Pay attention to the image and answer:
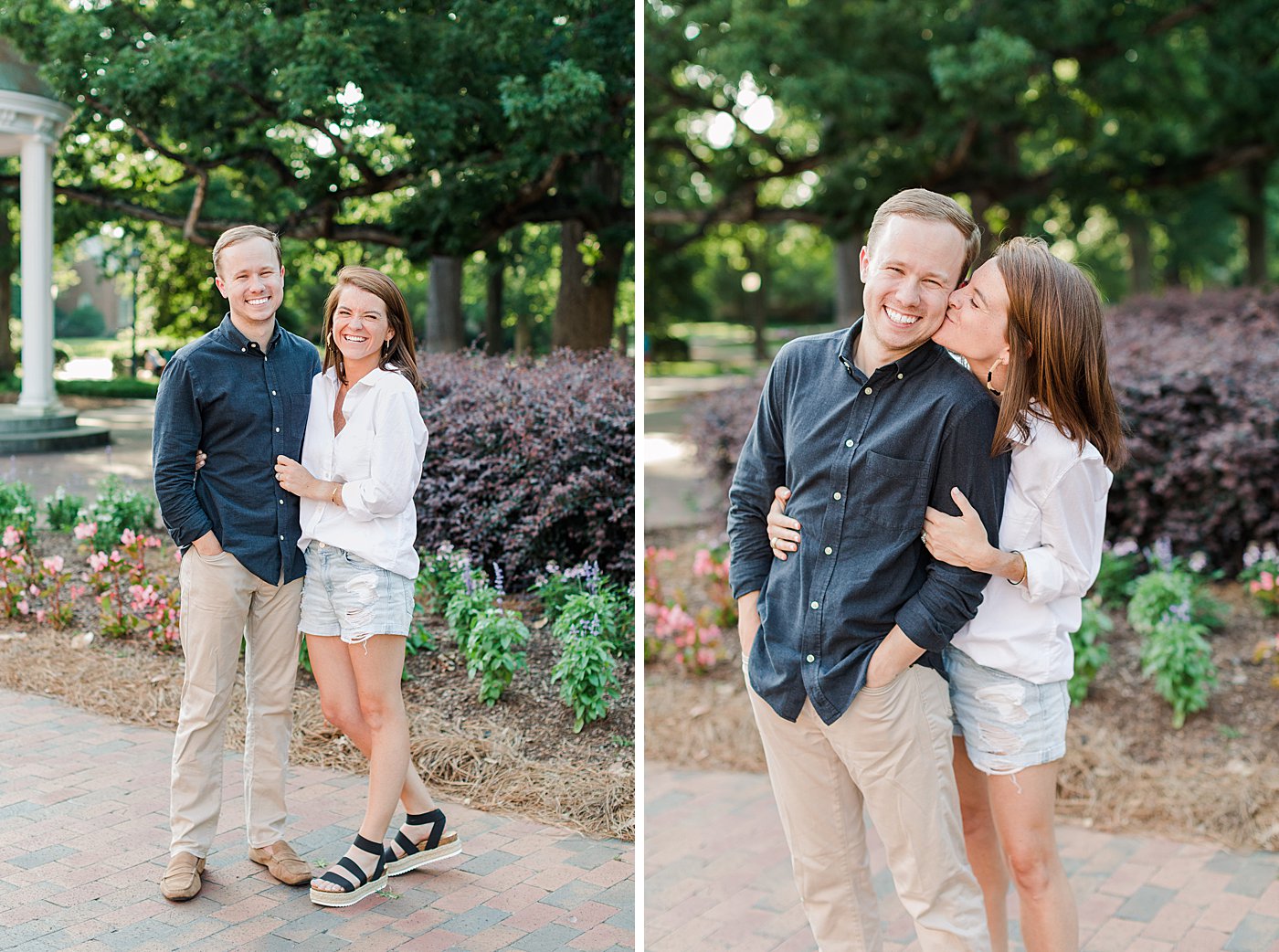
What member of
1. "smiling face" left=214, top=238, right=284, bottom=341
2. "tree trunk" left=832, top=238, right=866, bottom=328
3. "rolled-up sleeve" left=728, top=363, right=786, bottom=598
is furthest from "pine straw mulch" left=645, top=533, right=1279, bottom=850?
"tree trunk" left=832, top=238, right=866, bottom=328

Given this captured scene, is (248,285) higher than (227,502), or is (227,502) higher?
(248,285)

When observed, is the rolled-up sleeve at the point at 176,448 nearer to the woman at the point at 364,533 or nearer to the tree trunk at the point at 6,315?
the woman at the point at 364,533

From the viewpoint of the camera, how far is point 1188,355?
5828 mm

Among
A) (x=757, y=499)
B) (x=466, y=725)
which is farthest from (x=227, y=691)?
(x=757, y=499)

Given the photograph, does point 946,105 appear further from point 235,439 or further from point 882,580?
point 882,580

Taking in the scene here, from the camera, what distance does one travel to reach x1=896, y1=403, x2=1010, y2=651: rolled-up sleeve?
2.11 m

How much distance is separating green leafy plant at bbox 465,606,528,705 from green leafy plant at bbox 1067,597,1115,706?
6.87ft

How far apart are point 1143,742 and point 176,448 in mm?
3353

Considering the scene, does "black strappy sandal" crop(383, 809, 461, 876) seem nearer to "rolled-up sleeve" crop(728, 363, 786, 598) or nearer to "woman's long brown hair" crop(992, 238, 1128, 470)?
"rolled-up sleeve" crop(728, 363, 786, 598)

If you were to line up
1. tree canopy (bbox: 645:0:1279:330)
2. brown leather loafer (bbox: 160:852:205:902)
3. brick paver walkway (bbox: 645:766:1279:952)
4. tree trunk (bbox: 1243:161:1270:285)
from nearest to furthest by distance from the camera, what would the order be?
brown leather loafer (bbox: 160:852:205:902)
brick paver walkway (bbox: 645:766:1279:952)
tree canopy (bbox: 645:0:1279:330)
tree trunk (bbox: 1243:161:1270:285)

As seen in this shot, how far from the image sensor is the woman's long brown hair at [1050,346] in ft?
6.96

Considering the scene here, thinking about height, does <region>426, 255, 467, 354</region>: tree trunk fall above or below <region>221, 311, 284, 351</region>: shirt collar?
above

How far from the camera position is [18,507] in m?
2.67

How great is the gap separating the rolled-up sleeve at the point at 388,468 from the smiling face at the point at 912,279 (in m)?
1.17
